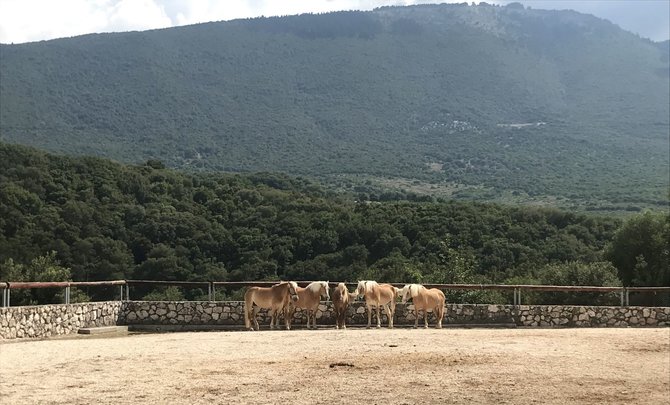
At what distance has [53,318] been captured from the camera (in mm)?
19328

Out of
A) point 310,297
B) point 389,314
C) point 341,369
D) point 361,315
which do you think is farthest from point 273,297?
point 341,369

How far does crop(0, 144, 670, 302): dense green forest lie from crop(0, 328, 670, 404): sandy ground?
1286 cm

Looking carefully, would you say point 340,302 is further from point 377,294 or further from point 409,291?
point 409,291

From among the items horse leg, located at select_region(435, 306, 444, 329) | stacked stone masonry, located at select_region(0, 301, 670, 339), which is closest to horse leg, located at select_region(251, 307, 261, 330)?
stacked stone masonry, located at select_region(0, 301, 670, 339)

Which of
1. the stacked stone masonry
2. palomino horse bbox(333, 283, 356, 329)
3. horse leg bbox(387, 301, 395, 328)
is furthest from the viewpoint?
the stacked stone masonry

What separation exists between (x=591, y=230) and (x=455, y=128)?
8256 cm

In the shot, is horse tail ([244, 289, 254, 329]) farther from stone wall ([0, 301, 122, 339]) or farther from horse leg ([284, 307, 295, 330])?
stone wall ([0, 301, 122, 339])

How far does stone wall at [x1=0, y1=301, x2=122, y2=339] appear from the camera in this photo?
58.6 ft

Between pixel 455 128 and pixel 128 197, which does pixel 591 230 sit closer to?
pixel 128 197

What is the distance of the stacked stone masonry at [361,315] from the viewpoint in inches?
850

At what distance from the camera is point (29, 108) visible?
119 m

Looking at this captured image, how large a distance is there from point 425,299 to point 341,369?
320 inches

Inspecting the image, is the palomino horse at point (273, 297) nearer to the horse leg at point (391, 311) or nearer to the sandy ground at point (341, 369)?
the horse leg at point (391, 311)

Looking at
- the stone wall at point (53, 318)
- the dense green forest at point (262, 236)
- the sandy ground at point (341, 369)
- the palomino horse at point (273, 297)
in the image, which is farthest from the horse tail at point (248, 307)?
the dense green forest at point (262, 236)
